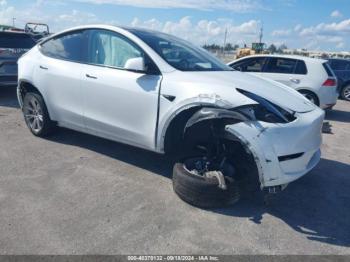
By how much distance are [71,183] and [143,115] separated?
1158 mm

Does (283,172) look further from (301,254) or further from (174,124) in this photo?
(174,124)

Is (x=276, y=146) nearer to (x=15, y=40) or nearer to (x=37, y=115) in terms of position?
(x=37, y=115)

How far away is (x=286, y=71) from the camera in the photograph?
356 inches

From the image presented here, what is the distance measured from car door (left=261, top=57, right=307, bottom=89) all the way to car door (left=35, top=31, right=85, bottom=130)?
592cm

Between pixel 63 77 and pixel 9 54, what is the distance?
14.3 feet

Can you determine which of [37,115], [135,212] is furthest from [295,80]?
[135,212]

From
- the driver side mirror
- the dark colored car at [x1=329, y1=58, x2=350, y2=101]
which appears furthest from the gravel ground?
the dark colored car at [x1=329, y1=58, x2=350, y2=101]

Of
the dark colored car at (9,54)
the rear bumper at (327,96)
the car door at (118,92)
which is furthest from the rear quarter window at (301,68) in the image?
the dark colored car at (9,54)

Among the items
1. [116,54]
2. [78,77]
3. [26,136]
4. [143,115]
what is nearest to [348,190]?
[143,115]

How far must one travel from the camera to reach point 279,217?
347 centimetres

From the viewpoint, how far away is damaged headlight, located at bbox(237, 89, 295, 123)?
10.6 ft

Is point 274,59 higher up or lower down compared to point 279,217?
higher up

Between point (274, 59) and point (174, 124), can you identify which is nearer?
point (174, 124)

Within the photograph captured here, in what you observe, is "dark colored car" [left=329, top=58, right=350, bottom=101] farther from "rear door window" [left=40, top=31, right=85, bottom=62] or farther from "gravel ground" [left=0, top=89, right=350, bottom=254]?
"rear door window" [left=40, top=31, right=85, bottom=62]
